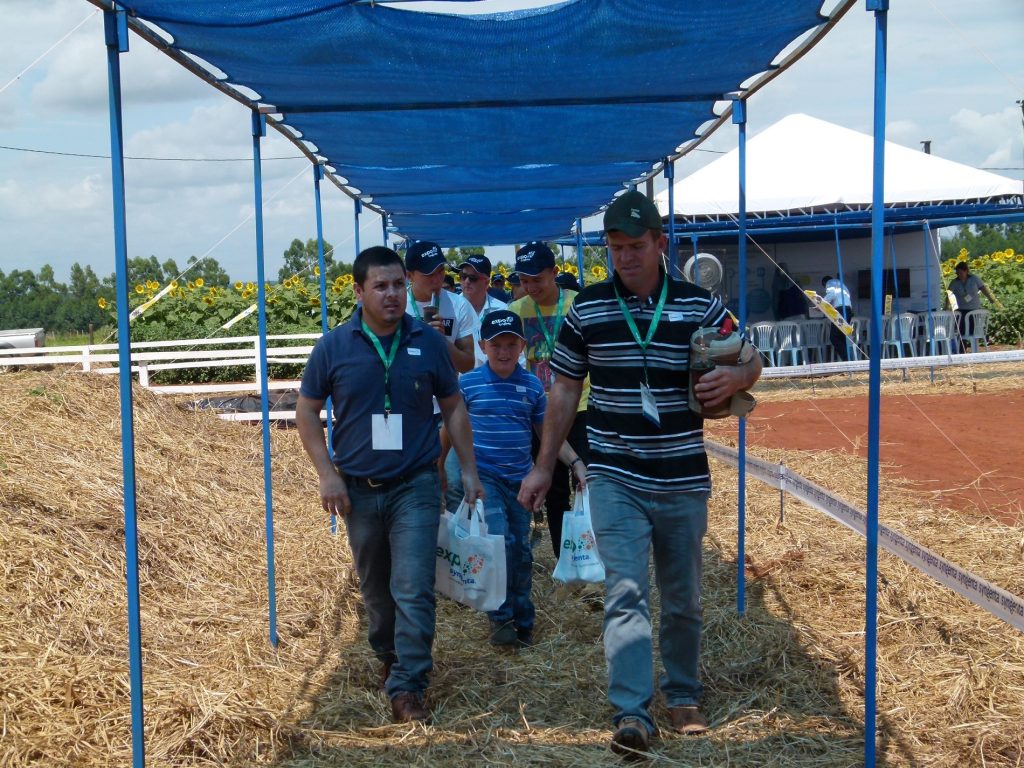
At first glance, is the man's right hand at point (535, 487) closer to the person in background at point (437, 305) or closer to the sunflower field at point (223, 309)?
the person in background at point (437, 305)

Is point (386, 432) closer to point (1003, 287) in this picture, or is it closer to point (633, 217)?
point (633, 217)

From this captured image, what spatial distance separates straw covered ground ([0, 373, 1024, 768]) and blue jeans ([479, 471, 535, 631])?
8.3 inches

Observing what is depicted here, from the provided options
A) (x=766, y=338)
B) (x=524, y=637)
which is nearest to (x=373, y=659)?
(x=524, y=637)

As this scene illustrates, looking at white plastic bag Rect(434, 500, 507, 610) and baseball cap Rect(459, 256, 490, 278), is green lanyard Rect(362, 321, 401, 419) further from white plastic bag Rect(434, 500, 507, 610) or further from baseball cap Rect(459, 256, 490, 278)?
baseball cap Rect(459, 256, 490, 278)

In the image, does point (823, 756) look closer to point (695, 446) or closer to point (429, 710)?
point (695, 446)

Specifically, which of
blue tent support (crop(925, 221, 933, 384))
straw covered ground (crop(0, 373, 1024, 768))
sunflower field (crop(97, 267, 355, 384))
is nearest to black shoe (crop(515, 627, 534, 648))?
straw covered ground (crop(0, 373, 1024, 768))

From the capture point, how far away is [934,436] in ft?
41.3

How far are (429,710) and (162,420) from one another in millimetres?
7386

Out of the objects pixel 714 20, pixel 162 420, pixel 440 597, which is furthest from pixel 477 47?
pixel 162 420

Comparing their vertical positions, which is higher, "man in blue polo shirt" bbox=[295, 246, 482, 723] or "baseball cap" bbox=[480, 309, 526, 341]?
"baseball cap" bbox=[480, 309, 526, 341]

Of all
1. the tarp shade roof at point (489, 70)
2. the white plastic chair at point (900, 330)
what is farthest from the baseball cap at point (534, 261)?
the white plastic chair at point (900, 330)

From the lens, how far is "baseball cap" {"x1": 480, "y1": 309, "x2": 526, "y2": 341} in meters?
5.48

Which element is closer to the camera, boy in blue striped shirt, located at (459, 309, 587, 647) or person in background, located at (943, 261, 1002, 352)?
boy in blue striped shirt, located at (459, 309, 587, 647)

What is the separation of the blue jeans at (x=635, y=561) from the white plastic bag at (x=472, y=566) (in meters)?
0.83
